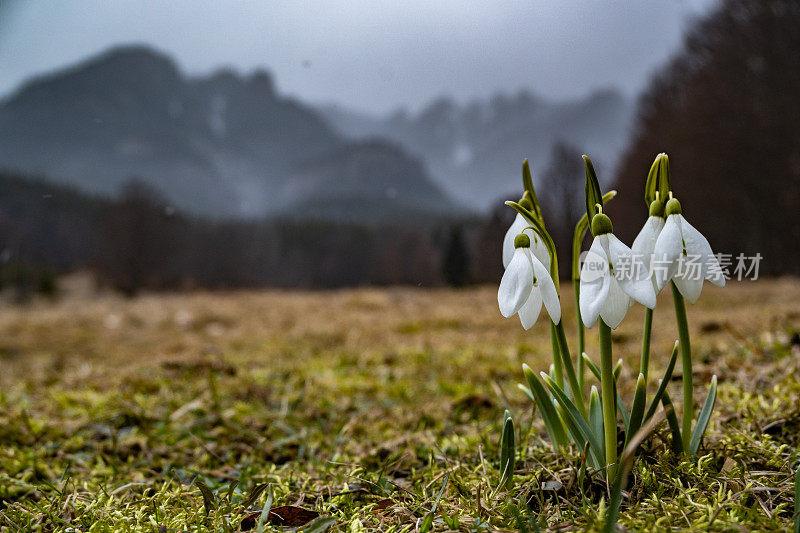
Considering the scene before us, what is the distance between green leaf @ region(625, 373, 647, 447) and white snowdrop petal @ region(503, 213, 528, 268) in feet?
1.26

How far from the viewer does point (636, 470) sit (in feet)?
3.30

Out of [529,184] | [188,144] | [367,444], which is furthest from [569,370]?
[188,144]

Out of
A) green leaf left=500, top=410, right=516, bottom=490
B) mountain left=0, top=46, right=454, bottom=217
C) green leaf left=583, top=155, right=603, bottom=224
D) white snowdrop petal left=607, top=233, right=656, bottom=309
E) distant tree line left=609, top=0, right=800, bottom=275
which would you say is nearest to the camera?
white snowdrop petal left=607, top=233, right=656, bottom=309

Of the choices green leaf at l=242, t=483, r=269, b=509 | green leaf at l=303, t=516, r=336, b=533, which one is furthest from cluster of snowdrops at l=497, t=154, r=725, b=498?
green leaf at l=242, t=483, r=269, b=509

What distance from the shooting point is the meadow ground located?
949 millimetres

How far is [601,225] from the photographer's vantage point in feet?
2.82

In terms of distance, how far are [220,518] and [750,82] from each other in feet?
40.2

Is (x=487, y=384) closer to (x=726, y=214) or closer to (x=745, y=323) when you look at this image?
(x=745, y=323)

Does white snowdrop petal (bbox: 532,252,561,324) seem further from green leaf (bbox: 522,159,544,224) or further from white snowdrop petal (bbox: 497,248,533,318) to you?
green leaf (bbox: 522,159,544,224)

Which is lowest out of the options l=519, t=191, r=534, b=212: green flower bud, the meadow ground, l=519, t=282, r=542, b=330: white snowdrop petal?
the meadow ground

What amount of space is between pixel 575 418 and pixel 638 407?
13 cm

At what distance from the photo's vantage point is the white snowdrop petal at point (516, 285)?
0.89 metres

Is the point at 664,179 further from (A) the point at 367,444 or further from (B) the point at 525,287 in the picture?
(A) the point at 367,444

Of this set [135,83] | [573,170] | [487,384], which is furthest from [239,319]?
[135,83]
